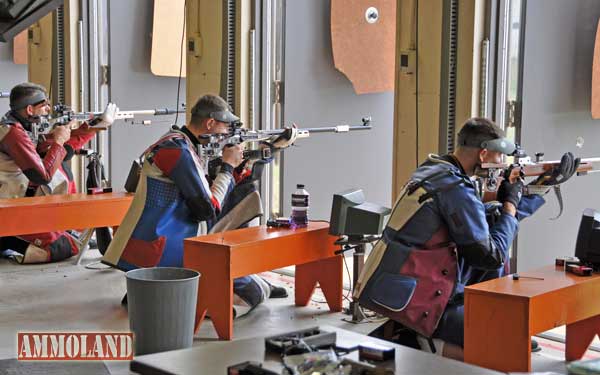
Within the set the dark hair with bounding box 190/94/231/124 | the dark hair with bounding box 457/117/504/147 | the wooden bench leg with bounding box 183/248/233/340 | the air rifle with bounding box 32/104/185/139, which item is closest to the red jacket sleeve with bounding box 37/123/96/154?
the air rifle with bounding box 32/104/185/139

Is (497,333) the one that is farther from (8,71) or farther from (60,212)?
(8,71)

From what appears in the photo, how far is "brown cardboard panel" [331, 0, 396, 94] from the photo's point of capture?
653cm

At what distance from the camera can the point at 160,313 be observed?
354 centimetres

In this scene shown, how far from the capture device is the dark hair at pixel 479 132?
4102 mm

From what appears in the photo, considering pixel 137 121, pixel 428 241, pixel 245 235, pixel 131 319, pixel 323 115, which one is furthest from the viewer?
pixel 137 121

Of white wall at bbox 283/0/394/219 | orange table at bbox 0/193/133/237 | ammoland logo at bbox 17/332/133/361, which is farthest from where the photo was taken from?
white wall at bbox 283/0/394/219

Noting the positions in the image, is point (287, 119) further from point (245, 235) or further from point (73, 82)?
point (73, 82)

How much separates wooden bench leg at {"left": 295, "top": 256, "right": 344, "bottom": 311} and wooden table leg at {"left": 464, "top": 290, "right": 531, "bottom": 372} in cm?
187

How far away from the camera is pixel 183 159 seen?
506 centimetres

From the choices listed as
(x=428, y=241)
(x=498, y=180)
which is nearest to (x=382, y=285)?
(x=428, y=241)

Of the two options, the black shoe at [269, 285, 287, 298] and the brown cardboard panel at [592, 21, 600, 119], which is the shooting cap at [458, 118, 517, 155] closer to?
the brown cardboard panel at [592, 21, 600, 119]

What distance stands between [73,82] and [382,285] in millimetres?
5832

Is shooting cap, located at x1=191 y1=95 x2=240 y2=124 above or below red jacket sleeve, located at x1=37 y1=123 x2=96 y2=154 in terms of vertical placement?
above

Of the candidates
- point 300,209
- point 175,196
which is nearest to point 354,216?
point 300,209
